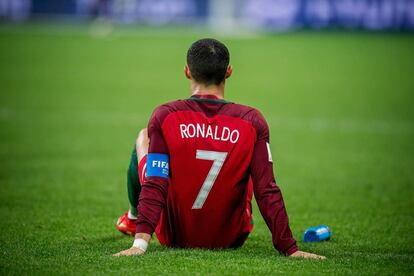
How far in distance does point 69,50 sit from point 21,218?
20.1 metres

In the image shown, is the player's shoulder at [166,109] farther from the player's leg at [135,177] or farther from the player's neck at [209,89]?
the player's leg at [135,177]

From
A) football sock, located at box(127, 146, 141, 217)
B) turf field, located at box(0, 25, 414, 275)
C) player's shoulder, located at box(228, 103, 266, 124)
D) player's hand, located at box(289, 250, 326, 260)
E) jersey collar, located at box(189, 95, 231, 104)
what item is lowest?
turf field, located at box(0, 25, 414, 275)

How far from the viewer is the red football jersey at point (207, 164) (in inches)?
201

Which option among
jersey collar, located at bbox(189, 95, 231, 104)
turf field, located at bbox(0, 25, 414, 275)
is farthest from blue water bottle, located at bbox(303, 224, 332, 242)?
jersey collar, located at bbox(189, 95, 231, 104)

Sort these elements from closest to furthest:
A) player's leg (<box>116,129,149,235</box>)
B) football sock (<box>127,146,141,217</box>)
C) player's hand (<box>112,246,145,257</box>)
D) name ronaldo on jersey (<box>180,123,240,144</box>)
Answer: player's hand (<box>112,246,145,257</box>) → name ronaldo on jersey (<box>180,123,240,144</box>) → player's leg (<box>116,129,149,235</box>) → football sock (<box>127,146,141,217</box>)

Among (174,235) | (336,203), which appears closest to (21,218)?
(174,235)

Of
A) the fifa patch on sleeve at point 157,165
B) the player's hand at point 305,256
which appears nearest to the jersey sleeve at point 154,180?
the fifa patch on sleeve at point 157,165

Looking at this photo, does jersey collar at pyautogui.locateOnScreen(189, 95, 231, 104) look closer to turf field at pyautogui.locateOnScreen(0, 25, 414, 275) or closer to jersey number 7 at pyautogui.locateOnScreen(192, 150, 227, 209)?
jersey number 7 at pyautogui.locateOnScreen(192, 150, 227, 209)

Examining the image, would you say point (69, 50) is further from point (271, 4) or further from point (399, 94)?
point (399, 94)

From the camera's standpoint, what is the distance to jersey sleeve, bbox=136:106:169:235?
505cm

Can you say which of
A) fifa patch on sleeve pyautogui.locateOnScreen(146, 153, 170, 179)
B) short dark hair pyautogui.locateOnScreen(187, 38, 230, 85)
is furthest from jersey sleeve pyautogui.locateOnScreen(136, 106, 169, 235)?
short dark hair pyautogui.locateOnScreen(187, 38, 230, 85)

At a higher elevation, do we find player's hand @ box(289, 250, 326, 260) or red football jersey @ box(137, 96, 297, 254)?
red football jersey @ box(137, 96, 297, 254)

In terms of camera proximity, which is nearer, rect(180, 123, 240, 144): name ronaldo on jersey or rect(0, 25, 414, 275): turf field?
rect(180, 123, 240, 144): name ronaldo on jersey

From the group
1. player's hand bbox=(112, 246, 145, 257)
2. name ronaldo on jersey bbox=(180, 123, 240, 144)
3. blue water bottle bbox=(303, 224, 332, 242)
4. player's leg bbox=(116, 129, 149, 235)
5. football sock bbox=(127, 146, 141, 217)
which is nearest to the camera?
player's hand bbox=(112, 246, 145, 257)
